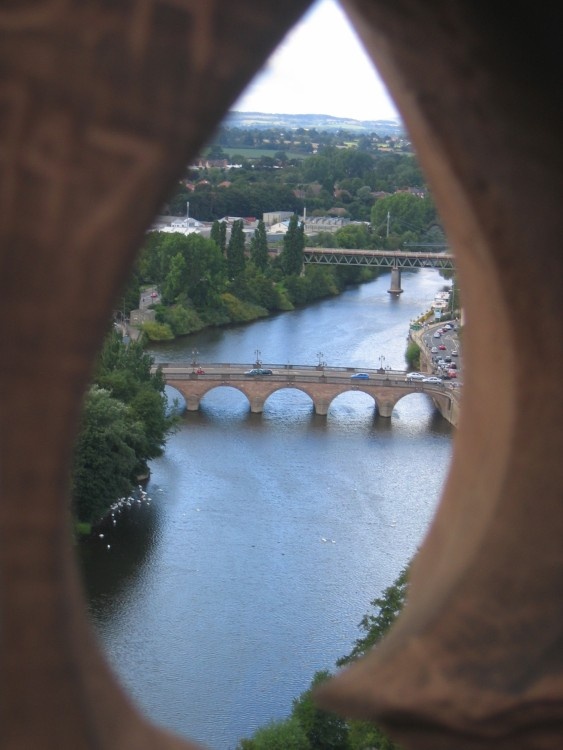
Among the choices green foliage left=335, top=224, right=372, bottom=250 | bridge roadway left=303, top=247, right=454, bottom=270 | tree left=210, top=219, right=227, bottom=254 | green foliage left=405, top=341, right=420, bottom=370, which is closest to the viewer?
green foliage left=405, top=341, right=420, bottom=370

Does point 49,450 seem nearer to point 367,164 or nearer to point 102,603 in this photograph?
point 102,603

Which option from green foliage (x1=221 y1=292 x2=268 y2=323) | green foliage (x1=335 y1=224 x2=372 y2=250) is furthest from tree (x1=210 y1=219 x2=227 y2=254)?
green foliage (x1=335 y1=224 x2=372 y2=250)

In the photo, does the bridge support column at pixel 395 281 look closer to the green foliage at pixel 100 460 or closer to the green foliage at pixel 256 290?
the green foliage at pixel 256 290

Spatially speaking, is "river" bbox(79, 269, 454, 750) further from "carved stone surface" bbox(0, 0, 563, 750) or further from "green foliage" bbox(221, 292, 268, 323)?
"green foliage" bbox(221, 292, 268, 323)

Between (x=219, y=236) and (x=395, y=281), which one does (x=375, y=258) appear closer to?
(x=395, y=281)

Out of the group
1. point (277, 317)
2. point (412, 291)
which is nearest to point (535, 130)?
point (277, 317)

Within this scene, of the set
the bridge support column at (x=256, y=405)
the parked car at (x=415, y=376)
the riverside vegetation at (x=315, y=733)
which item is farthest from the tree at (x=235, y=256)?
the riverside vegetation at (x=315, y=733)
